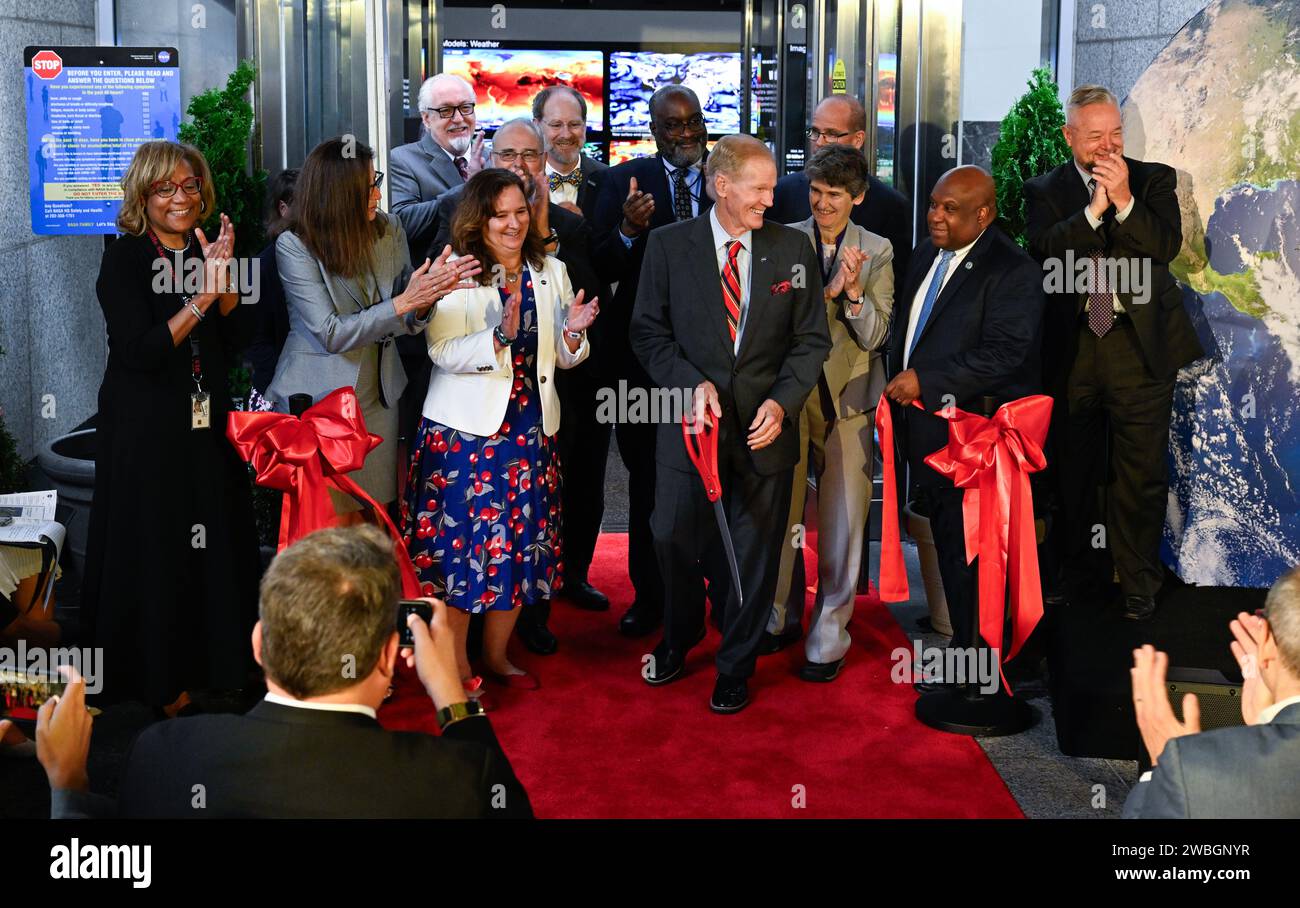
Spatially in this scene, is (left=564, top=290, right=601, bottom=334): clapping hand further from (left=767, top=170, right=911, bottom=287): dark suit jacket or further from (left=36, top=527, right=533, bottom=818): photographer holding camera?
(left=36, top=527, right=533, bottom=818): photographer holding camera

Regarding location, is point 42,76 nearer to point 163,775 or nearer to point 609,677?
point 609,677

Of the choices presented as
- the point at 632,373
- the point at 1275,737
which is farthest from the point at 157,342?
the point at 1275,737

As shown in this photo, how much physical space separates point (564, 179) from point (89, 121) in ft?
5.96

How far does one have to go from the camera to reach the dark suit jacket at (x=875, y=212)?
5.18 meters

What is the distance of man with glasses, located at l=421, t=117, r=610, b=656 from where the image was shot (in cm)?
491

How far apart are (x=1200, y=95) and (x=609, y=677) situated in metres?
2.79

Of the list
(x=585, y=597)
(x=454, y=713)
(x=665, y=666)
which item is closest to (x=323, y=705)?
(x=454, y=713)

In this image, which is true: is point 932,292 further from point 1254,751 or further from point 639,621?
point 1254,751

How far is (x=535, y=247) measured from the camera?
468 centimetres

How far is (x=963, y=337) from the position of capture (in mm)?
4586

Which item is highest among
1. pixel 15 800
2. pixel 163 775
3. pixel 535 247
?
pixel 535 247

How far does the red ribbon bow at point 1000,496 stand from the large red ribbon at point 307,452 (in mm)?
1632

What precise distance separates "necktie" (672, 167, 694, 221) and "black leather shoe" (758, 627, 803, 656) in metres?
1.50

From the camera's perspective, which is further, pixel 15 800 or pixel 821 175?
pixel 821 175
